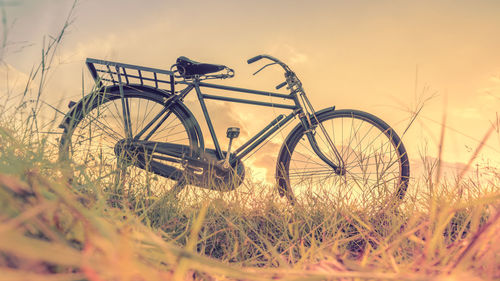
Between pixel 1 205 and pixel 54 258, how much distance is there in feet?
0.55

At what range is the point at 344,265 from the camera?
54cm

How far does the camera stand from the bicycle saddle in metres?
2.98

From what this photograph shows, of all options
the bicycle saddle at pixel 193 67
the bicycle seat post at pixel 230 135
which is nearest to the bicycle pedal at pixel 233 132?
the bicycle seat post at pixel 230 135

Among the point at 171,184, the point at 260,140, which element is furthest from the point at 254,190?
the point at 260,140

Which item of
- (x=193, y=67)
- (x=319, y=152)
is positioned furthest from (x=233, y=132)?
(x=319, y=152)

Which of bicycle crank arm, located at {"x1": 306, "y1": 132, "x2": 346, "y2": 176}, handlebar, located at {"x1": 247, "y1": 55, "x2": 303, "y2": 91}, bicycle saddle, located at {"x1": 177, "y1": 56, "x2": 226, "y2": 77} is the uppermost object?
handlebar, located at {"x1": 247, "y1": 55, "x2": 303, "y2": 91}

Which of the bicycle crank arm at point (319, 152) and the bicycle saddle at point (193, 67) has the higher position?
the bicycle saddle at point (193, 67)

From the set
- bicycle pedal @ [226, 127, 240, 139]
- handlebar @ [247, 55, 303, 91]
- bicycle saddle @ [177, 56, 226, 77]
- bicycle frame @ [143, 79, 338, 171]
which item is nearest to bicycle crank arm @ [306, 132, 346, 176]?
bicycle frame @ [143, 79, 338, 171]

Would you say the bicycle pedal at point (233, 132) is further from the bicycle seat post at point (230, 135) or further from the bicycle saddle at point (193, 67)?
the bicycle saddle at point (193, 67)

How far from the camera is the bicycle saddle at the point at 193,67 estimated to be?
2.98m

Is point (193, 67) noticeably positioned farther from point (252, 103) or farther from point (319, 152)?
point (319, 152)

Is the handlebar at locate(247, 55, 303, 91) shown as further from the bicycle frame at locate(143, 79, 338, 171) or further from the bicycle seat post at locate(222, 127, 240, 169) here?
the bicycle seat post at locate(222, 127, 240, 169)

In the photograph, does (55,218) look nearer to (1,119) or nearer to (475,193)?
(1,119)

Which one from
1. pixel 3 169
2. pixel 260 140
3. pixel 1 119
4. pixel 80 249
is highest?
pixel 260 140
